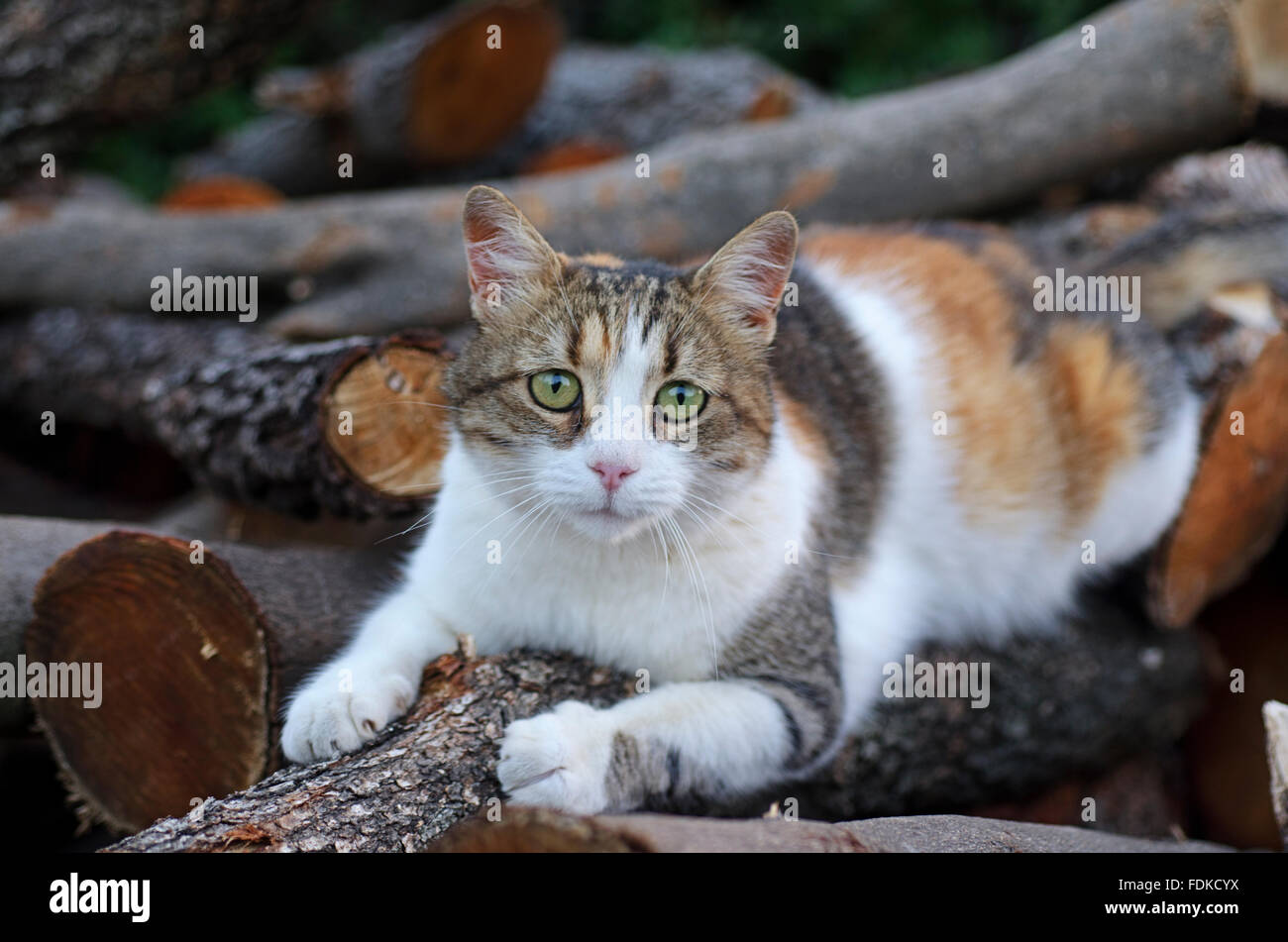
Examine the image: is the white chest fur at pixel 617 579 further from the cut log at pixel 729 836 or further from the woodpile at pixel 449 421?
the cut log at pixel 729 836

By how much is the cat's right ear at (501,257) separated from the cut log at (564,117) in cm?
349

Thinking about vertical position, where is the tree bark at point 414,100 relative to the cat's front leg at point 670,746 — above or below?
above

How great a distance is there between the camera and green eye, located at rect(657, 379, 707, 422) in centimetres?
217

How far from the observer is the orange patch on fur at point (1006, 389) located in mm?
3209

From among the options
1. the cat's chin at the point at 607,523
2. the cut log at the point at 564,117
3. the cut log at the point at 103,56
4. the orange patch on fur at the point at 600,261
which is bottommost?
the cat's chin at the point at 607,523

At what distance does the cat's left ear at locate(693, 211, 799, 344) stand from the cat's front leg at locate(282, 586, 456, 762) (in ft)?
3.19

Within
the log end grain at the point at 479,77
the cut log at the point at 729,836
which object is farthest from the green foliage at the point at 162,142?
the cut log at the point at 729,836

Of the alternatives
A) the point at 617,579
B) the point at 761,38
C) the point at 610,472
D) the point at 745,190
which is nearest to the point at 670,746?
the point at 617,579

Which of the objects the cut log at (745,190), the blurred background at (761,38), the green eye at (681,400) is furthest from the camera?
the blurred background at (761,38)

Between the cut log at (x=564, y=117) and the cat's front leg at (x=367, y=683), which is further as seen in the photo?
the cut log at (x=564, y=117)

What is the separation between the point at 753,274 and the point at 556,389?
52cm

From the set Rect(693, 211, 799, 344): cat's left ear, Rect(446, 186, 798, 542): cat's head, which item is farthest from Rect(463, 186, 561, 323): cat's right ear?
Rect(693, 211, 799, 344): cat's left ear

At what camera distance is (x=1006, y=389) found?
325cm

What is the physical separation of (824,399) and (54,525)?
6.92ft
